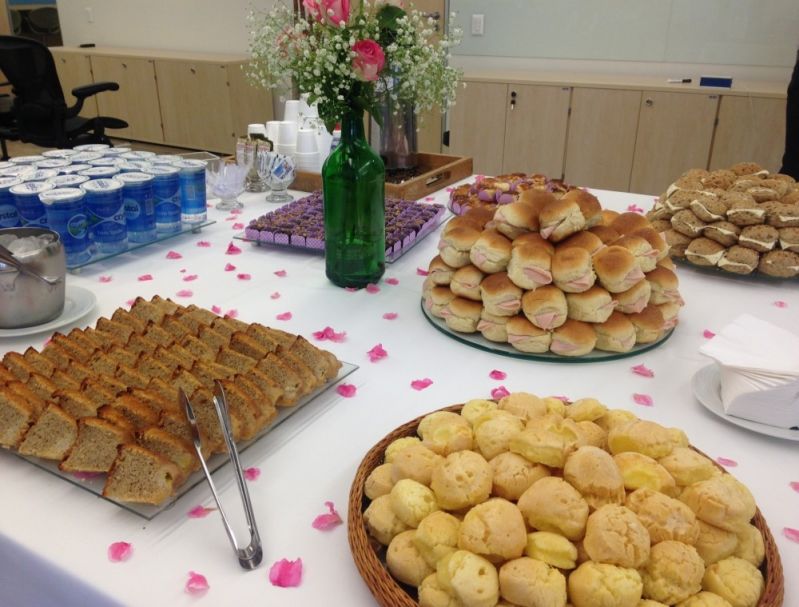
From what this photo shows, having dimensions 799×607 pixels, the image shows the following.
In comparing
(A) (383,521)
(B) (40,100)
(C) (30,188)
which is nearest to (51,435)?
(A) (383,521)

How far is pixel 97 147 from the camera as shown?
5.63 feet

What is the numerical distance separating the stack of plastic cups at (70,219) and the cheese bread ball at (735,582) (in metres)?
1.22

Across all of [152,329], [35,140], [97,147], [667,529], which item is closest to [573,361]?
[667,529]

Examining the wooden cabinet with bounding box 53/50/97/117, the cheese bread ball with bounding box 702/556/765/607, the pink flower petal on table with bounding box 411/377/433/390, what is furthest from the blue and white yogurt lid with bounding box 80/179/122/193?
the wooden cabinet with bounding box 53/50/97/117

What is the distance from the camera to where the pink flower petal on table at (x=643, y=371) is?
3.31 feet

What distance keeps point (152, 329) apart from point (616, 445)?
2.21 ft

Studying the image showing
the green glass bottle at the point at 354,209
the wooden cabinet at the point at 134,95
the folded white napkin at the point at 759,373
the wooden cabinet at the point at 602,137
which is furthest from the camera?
the wooden cabinet at the point at 134,95

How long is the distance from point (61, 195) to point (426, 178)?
994 mm

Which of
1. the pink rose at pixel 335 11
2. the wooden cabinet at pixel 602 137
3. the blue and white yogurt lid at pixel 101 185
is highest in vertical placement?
the pink rose at pixel 335 11

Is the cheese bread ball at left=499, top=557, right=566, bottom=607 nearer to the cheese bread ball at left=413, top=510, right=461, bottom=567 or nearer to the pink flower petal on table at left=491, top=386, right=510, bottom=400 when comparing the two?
the cheese bread ball at left=413, top=510, right=461, bottom=567

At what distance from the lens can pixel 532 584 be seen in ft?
1.69

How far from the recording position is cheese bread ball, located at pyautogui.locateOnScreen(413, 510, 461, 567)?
565mm

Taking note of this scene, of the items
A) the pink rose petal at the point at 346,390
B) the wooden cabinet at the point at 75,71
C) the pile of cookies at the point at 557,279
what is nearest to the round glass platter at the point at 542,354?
the pile of cookies at the point at 557,279

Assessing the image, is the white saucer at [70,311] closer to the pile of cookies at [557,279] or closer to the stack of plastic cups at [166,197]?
the stack of plastic cups at [166,197]
